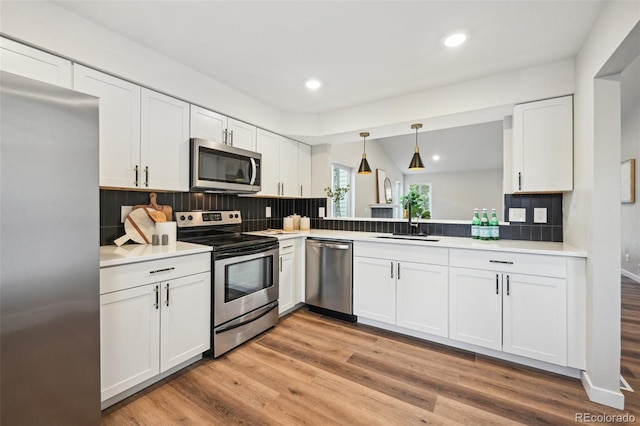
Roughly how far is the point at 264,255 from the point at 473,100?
242cm

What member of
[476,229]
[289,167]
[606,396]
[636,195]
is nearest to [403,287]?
[476,229]

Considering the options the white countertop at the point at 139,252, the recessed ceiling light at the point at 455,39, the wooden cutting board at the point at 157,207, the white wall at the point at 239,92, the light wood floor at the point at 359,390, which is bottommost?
the light wood floor at the point at 359,390

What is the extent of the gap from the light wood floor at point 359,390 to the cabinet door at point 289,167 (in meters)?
1.84

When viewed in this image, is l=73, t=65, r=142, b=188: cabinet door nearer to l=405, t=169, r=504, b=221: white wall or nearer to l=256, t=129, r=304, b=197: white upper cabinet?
l=256, t=129, r=304, b=197: white upper cabinet

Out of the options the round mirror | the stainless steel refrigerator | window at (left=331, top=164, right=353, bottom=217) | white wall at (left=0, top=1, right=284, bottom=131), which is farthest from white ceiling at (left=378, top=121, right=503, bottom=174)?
the stainless steel refrigerator

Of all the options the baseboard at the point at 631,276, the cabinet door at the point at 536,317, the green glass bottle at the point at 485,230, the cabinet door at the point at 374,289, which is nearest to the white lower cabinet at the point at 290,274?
the cabinet door at the point at 374,289

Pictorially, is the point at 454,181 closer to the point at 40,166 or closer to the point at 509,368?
the point at 509,368

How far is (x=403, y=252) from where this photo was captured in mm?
2615

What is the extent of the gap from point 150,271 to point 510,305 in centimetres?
264

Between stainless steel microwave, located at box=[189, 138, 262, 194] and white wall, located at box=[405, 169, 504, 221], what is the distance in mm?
4505

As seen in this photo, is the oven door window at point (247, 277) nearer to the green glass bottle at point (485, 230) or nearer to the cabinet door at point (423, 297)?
the cabinet door at point (423, 297)

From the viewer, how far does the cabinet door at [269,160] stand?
3172mm

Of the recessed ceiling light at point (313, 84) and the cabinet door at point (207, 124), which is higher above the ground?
the recessed ceiling light at point (313, 84)

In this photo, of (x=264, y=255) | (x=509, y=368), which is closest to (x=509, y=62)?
(x=509, y=368)
